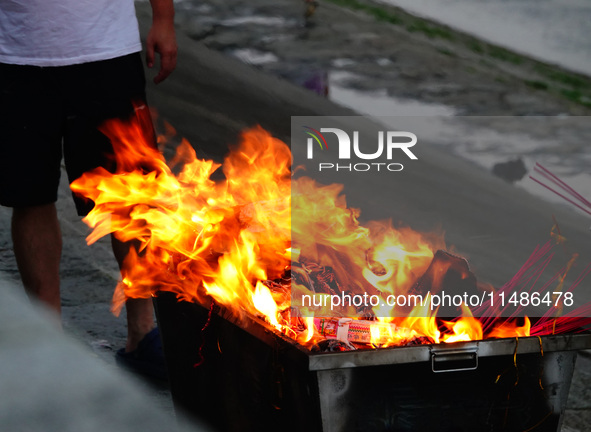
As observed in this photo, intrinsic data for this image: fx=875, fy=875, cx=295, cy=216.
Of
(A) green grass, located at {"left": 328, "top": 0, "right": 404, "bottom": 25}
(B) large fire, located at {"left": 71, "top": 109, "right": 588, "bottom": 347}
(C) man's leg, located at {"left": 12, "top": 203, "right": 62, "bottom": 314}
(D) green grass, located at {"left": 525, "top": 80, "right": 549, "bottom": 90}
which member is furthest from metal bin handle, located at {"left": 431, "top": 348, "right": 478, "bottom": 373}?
(A) green grass, located at {"left": 328, "top": 0, "right": 404, "bottom": 25}

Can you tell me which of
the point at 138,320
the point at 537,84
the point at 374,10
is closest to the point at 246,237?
the point at 138,320

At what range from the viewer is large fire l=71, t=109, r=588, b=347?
2410 mm

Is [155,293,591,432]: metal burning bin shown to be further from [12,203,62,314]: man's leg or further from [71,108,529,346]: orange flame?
[12,203,62,314]: man's leg

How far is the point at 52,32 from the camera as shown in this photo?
112 inches

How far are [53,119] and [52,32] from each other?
280 mm

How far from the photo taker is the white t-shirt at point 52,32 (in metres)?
2.82

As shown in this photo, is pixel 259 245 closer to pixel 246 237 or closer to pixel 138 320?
pixel 246 237

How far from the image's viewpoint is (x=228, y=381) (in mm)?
2441

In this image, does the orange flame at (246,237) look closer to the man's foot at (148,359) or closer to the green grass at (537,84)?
the man's foot at (148,359)

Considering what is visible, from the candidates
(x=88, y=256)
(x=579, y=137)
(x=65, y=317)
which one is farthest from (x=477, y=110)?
(x=65, y=317)

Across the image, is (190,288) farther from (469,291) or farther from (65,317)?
(65,317)

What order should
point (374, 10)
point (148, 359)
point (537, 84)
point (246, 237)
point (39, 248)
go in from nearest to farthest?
point (246, 237)
point (39, 248)
point (148, 359)
point (537, 84)
point (374, 10)

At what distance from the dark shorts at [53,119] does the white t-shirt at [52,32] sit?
37 millimetres

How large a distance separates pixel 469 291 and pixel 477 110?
5505mm
